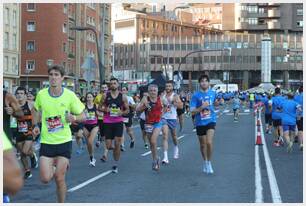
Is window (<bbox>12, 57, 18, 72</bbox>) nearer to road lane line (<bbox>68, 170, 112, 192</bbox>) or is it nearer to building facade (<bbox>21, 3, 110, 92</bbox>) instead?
building facade (<bbox>21, 3, 110, 92</bbox>)

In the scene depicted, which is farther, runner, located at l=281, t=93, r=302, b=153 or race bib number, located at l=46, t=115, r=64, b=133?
runner, located at l=281, t=93, r=302, b=153

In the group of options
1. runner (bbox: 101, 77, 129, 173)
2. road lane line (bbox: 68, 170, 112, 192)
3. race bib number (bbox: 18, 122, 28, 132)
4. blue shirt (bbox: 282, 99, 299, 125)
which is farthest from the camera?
blue shirt (bbox: 282, 99, 299, 125)

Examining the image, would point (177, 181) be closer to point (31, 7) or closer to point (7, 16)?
point (7, 16)

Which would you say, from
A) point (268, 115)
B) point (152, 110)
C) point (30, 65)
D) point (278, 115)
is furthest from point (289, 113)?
point (30, 65)

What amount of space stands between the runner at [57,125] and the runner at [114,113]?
412 cm

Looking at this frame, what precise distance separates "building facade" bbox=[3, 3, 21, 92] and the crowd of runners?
45.6 metres

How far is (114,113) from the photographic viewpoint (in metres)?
11.9

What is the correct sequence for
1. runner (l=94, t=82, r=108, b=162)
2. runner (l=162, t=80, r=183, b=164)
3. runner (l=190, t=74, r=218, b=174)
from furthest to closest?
1. runner (l=162, t=80, r=183, b=164)
2. runner (l=94, t=82, r=108, b=162)
3. runner (l=190, t=74, r=218, b=174)

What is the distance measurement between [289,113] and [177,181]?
6.96 m

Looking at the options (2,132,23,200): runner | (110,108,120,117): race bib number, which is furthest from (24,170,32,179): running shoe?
(2,132,23,200): runner

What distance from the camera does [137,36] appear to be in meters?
136

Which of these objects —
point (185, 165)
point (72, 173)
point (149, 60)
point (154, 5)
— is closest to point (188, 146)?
point (185, 165)

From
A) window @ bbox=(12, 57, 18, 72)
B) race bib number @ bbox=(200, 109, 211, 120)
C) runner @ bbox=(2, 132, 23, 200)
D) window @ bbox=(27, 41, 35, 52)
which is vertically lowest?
race bib number @ bbox=(200, 109, 211, 120)

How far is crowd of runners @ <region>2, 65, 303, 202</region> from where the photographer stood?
296 inches
